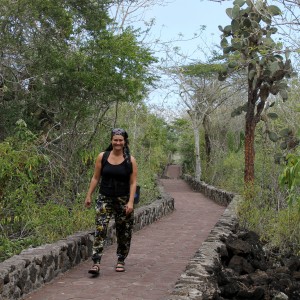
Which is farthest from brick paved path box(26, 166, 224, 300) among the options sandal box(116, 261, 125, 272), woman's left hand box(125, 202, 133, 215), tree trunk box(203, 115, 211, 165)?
tree trunk box(203, 115, 211, 165)

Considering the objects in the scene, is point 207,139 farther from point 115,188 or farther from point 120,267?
point 115,188

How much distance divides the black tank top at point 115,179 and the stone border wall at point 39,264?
0.97 m

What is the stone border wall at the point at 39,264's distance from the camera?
5164 mm

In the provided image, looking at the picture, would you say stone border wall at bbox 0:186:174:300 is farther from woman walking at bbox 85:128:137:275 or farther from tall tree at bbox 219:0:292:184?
tall tree at bbox 219:0:292:184

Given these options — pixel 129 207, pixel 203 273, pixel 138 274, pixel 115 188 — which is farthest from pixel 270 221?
pixel 203 273

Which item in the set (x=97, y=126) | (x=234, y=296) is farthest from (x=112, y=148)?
(x=97, y=126)

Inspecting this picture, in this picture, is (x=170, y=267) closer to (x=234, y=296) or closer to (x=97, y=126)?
(x=234, y=296)

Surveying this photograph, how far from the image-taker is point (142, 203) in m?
15.8

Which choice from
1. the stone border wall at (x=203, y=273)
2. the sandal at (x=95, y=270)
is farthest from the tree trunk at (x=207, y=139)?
the sandal at (x=95, y=270)

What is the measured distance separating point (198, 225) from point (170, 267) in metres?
5.76

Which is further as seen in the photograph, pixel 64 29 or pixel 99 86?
pixel 64 29

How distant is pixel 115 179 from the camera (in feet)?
21.0

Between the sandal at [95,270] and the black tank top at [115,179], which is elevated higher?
the black tank top at [115,179]

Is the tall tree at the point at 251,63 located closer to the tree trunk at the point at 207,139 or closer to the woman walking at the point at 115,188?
the woman walking at the point at 115,188
